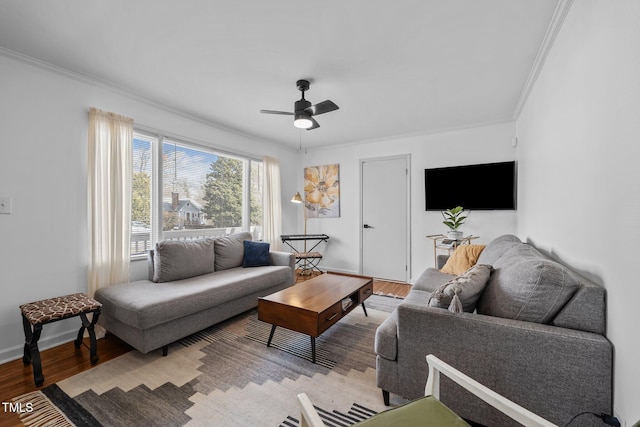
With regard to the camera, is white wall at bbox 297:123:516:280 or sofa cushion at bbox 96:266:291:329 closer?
sofa cushion at bbox 96:266:291:329

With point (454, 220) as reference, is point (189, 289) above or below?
below

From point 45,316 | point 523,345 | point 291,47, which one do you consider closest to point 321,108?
point 291,47

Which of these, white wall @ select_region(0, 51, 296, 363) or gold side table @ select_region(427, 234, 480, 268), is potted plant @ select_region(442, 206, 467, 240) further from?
white wall @ select_region(0, 51, 296, 363)

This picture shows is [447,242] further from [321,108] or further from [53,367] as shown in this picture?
[53,367]

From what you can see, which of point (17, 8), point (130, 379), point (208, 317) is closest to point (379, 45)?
point (17, 8)

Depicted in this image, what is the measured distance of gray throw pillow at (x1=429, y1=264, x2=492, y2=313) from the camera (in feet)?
4.71

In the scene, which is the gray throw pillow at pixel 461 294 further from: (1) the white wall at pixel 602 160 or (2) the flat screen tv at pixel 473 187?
(2) the flat screen tv at pixel 473 187

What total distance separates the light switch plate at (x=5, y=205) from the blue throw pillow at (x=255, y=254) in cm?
216

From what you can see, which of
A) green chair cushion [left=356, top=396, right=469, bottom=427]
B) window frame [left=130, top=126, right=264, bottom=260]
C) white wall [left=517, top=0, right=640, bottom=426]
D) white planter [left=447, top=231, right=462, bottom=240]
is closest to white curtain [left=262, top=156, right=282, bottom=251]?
window frame [left=130, top=126, right=264, bottom=260]

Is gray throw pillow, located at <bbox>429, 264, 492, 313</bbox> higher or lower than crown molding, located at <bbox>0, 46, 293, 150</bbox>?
lower

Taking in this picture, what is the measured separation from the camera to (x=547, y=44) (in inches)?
78.1

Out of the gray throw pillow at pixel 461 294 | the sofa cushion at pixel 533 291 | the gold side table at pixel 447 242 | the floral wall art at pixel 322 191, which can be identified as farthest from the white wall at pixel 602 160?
the floral wall art at pixel 322 191

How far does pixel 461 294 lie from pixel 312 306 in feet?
3.66

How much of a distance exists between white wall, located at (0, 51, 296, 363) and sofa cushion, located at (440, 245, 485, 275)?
12.3ft
